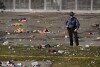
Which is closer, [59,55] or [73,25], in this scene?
[59,55]

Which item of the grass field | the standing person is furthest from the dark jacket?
the grass field

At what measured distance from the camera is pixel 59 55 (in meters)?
17.3

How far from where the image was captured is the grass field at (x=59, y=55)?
15.6 meters

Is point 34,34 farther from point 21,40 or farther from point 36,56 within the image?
point 36,56

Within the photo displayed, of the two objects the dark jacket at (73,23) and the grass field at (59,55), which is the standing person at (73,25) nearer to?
the dark jacket at (73,23)

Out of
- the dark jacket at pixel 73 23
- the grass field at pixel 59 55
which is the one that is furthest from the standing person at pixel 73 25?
the grass field at pixel 59 55

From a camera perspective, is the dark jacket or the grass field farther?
the dark jacket

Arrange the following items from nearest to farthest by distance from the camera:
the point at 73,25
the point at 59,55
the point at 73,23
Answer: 1. the point at 59,55
2. the point at 73,23
3. the point at 73,25

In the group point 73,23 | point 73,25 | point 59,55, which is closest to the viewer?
point 59,55

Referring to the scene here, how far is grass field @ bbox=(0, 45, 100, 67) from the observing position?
1557 centimetres

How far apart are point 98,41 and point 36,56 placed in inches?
437

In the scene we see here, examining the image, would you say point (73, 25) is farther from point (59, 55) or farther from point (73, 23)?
→ point (59, 55)

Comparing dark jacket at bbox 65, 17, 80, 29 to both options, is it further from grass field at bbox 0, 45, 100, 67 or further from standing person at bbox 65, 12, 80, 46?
grass field at bbox 0, 45, 100, 67

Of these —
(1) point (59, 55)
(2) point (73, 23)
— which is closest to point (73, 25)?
(2) point (73, 23)
